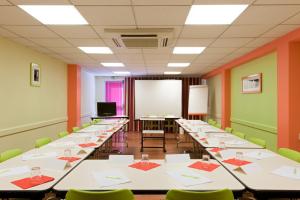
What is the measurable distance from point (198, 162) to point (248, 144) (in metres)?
1.43

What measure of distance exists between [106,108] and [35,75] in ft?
16.7

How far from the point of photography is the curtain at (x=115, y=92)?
12484 mm

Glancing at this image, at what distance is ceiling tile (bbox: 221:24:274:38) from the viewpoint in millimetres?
3834

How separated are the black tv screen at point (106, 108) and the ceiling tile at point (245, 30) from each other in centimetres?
712

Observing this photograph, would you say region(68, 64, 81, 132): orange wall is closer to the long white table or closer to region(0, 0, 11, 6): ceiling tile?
region(0, 0, 11, 6): ceiling tile

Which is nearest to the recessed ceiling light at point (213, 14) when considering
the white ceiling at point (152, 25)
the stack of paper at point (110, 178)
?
the white ceiling at point (152, 25)

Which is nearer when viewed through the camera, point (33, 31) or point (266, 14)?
point (266, 14)

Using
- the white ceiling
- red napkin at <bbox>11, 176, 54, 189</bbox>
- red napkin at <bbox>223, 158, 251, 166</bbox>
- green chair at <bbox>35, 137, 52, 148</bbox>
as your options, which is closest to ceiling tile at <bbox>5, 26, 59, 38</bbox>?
the white ceiling

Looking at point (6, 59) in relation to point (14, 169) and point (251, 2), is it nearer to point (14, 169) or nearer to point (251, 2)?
point (14, 169)

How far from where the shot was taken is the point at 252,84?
253 inches

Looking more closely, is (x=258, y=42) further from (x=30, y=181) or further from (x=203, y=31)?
(x=30, y=181)

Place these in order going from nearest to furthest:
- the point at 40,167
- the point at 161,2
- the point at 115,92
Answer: the point at 40,167 → the point at 161,2 → the point at 115,92

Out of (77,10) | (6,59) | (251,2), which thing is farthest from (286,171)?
(6,59)

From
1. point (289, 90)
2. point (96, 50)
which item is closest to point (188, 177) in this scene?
point (289, 90)
